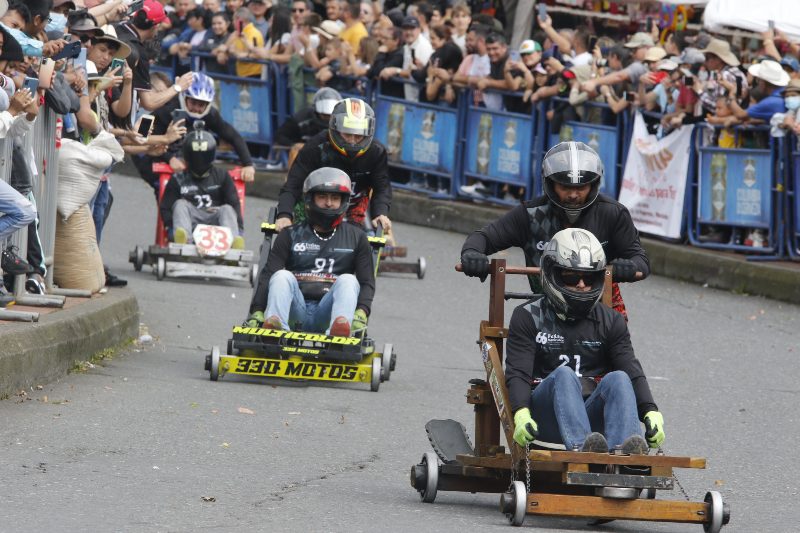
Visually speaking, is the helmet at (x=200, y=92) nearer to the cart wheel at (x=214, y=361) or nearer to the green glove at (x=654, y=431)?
the cart wheel at (x=214, y=361)

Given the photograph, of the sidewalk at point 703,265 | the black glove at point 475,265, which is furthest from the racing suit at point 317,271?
the sidewalk at point 703,265

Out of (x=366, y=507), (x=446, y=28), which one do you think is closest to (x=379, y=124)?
(x=446, y=28)

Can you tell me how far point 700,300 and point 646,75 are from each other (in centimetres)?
264

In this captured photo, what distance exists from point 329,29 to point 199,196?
22.5ft

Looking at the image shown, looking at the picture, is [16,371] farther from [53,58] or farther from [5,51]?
[53,58]

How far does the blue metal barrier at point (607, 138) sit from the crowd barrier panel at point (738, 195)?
1224mm

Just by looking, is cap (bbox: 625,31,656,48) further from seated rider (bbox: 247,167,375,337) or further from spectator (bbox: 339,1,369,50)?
seated rider (bbox: 247,167,375,337)

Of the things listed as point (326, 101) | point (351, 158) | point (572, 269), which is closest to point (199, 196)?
point (326, 101)

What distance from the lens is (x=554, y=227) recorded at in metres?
8.46

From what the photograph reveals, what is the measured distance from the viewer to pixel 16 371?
931 centimetres

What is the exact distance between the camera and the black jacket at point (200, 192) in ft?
52.8

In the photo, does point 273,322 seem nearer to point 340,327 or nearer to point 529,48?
point 340,327

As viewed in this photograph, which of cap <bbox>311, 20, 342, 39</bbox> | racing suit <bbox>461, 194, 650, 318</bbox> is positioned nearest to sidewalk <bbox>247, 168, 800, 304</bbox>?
cap <bbox>311, 20, 342, 39</bbox>

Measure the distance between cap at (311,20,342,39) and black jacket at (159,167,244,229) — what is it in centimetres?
625
